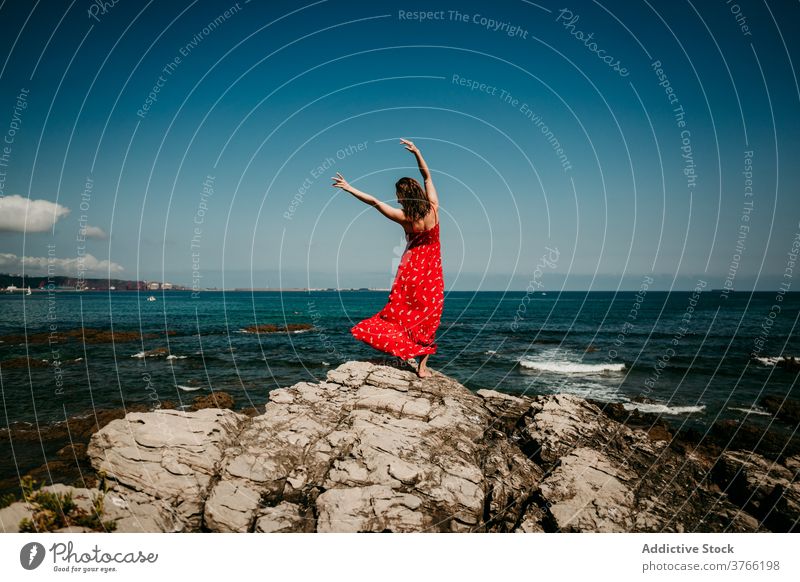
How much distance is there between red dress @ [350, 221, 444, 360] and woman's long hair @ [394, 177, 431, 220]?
0.50 meters

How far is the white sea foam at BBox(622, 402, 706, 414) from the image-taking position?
14.6 metres

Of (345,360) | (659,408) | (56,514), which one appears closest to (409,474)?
(56,514)

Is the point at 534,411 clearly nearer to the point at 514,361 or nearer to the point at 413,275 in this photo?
the point at 413,275

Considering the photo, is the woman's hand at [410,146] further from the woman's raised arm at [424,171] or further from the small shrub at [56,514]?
the small shrub at [56,514]

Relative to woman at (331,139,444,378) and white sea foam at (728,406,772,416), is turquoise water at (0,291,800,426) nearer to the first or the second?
white sea foam at (728,406,772,416)

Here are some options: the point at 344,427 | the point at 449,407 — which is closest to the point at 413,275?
the point at 449,407

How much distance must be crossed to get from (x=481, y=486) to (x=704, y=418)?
14.4 m

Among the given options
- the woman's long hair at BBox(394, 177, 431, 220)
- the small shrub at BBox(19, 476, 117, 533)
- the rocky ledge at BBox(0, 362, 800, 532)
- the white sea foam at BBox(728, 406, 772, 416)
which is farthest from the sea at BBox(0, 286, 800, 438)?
the small shrub at BBox(19, 476, 117, 533)

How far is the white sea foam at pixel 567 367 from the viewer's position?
2258 centimetres

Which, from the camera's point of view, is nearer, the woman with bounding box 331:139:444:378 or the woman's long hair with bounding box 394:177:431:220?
Answer: the woman's long hair with bounding box 394:177:431:220

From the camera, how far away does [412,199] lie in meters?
6.20

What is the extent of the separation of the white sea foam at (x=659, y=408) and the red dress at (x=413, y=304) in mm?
12441

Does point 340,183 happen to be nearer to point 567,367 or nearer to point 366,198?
point 366,198

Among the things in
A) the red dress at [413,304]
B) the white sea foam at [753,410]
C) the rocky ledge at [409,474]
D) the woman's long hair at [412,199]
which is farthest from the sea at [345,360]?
the woman's long hair at [412,199]
